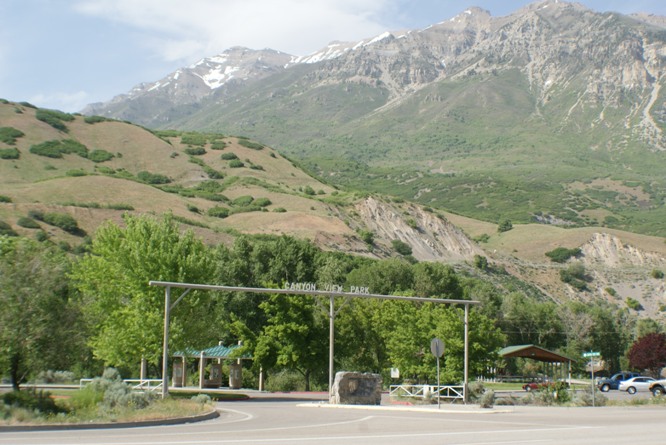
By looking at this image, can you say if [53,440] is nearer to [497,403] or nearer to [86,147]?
[497,403]

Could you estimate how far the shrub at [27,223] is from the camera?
282ft

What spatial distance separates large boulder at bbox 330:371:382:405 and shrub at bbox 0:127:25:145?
108 meters

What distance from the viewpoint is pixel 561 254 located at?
13550cm

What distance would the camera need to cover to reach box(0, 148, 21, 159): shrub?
122438mm

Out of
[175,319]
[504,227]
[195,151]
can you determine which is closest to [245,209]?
[195,151]

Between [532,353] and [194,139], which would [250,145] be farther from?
[532,353]

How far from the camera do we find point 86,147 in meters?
142

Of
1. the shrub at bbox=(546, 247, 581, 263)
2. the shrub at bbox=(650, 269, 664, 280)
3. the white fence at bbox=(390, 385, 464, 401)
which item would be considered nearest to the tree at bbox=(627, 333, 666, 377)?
the white fence at bbox=(390, 385, 464, 401)

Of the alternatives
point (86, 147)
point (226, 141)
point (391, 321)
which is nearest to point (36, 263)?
point (391, 321)

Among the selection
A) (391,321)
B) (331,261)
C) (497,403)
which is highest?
(331,261)

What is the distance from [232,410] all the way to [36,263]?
8.90m

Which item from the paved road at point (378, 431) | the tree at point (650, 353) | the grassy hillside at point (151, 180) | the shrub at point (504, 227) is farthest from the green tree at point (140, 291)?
the shrub at point (504, 227)

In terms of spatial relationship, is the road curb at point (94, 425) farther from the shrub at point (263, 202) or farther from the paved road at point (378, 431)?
the shrub at point (263, 202)

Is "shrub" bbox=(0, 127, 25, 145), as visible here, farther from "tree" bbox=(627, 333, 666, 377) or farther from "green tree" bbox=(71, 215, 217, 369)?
"tree" bbox=(627, 333, 666, 377)
